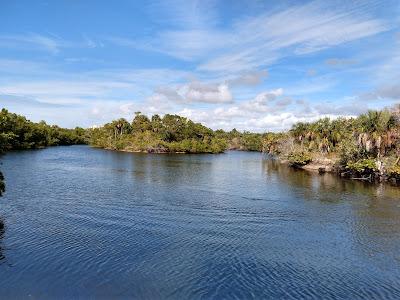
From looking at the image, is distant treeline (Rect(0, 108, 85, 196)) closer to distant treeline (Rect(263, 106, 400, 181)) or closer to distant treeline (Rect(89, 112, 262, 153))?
distant treeline (Rect(89, 112, 262, 153))

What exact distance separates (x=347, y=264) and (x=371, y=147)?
153 ft

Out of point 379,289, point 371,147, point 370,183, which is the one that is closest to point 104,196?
point 379,289

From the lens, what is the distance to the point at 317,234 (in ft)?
105

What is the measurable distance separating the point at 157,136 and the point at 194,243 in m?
122

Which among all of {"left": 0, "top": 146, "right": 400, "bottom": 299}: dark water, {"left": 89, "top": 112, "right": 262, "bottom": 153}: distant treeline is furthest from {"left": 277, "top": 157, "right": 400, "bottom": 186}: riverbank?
{"left": 89, "top": 112, "right": 262, "bottom": 153}: distant treeline

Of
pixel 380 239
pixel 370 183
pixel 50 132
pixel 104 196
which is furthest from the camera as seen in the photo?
pixel 50 132

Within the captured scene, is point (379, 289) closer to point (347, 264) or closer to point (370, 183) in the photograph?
point (347, 264)

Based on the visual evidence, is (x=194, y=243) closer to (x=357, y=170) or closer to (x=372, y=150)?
(x=357, y=170)

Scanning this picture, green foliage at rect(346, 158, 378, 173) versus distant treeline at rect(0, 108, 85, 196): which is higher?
distant treeline at rect(0, 108, 85, 196)

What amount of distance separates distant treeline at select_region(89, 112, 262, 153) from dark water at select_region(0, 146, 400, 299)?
295 feet

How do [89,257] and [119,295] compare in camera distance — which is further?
[89,257]

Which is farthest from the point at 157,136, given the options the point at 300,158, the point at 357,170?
the point at 357,170

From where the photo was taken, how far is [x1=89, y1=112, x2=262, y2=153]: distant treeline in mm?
141250

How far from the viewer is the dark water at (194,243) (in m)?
21.5
